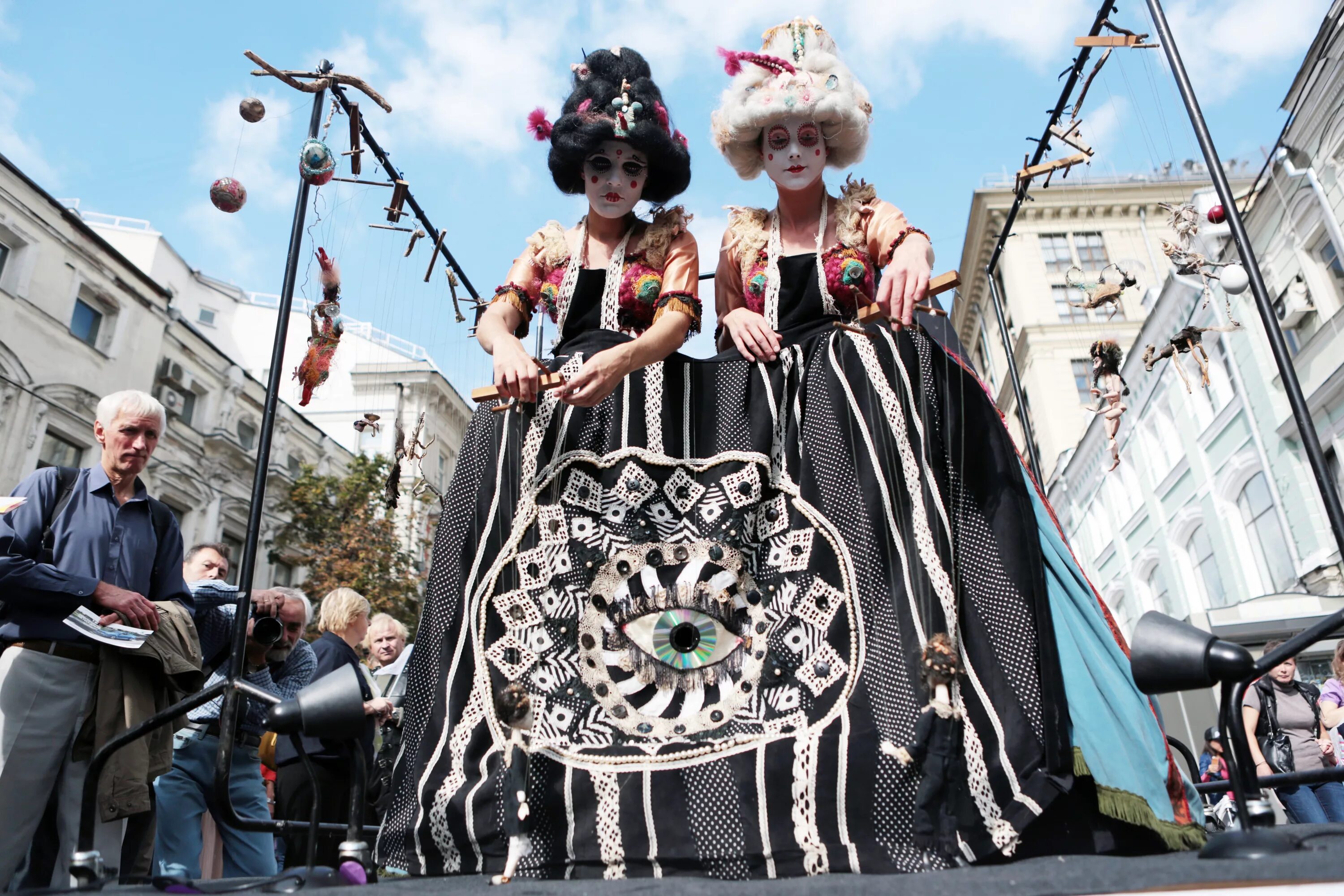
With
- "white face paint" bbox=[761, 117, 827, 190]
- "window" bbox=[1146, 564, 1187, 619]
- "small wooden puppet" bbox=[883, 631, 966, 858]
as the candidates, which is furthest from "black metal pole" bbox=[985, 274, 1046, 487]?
"window" bbox=[1146, 564, 1187, 619]

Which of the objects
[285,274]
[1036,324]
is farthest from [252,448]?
[285,274]

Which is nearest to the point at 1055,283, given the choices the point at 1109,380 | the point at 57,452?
the point at 1109,380

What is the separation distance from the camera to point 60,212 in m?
15.3

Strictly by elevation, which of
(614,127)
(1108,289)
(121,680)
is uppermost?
(1108,289)

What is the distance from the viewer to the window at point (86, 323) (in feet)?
52.1

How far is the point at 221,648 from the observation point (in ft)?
11.1

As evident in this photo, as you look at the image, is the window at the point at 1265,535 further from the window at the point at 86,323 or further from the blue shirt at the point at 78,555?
the window at the point at 86,323

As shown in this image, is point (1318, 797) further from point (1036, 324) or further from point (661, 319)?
point (1036, 324)

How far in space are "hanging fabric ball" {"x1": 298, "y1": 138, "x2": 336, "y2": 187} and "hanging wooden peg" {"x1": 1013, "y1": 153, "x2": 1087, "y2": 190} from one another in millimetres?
3571

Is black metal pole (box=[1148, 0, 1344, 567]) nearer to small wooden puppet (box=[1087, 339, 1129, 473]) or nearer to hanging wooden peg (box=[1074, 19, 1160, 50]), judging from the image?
hanging wooden peg (box=[1074, 19, 1160, 50])

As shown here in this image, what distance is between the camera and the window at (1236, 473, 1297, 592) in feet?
47.9

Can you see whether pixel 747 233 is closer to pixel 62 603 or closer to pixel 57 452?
pixel 62 603

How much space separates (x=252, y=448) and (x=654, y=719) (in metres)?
20.5

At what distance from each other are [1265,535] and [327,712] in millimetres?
16825
